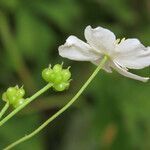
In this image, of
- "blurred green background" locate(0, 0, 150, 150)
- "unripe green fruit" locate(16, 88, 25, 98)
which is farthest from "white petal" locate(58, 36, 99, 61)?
"blurred green background" locate(0, 0, 150, 150)

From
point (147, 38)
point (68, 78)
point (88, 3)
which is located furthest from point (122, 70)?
point (88, 3)

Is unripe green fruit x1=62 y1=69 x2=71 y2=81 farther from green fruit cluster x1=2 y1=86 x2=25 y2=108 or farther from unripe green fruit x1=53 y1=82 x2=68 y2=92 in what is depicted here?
green fruit cluster x1=2 y1=86 x2=25 y2=108

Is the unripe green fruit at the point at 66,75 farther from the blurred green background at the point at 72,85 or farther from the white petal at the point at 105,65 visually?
the blurred green background at the point at 72,85

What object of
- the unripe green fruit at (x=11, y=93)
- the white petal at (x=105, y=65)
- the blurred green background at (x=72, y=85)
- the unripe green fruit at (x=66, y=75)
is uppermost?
the blurred green background at (x=72, y=85)

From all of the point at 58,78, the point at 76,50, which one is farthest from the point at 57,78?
the point at 76,50

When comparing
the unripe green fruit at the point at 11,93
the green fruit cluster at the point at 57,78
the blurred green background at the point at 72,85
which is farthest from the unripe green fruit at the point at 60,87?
the blurred green background at the point at 72,85

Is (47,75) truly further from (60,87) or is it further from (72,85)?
(72,85)

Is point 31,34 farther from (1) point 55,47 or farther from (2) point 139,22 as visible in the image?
(2) point 139,22
